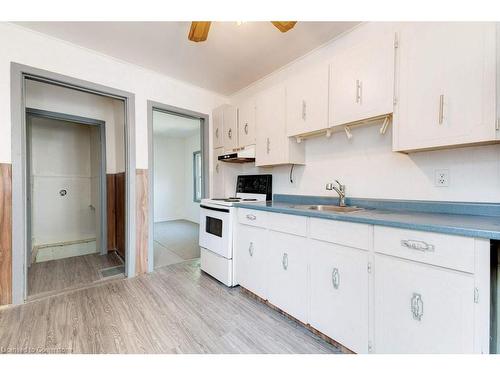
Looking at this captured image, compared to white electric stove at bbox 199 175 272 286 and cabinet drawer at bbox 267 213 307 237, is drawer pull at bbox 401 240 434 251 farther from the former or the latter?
white electric stove at bbox 199 175 272 286

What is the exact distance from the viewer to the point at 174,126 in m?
5.10

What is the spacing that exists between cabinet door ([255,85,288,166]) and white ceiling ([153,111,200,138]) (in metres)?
2.24

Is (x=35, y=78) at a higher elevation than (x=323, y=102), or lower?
higher

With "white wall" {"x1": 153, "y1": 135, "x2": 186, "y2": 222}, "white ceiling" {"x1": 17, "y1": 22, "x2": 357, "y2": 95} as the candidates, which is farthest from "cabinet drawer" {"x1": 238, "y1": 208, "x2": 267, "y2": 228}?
"white wall" {"x1": 153, "y1": 135, "x2": 186, "y2": 222}

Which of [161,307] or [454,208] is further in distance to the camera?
[161,307]

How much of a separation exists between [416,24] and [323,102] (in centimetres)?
69

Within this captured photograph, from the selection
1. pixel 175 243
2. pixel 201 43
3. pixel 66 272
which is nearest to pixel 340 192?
pixel 201 43

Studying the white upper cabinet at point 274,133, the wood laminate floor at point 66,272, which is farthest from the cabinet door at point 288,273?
the wood laminate floor at point 66,272

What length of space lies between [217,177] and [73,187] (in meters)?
2.65

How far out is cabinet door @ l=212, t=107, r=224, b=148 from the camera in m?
3.06

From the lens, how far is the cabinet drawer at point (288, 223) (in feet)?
5.22

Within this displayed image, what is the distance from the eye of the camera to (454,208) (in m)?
1.38
